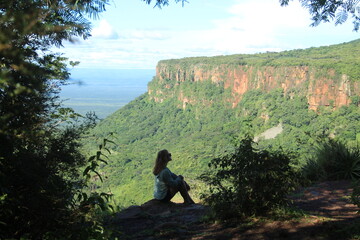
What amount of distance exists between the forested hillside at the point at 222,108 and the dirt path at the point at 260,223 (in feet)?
85.0

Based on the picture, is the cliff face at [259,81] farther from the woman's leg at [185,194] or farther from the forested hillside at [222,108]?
the woman's leg at [185,194]

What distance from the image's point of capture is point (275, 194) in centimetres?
354

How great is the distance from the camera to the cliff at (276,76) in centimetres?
4614

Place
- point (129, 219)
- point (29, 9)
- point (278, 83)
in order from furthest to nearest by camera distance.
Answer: point (278, 83) → point (129, 219) → point (29, 9)

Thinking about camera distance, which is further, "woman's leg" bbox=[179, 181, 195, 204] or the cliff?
the cliff

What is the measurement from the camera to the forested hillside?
44781 millimetres

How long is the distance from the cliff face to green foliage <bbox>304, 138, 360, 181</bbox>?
4174 centimetres

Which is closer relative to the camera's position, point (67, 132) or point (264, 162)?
point (67, 132)

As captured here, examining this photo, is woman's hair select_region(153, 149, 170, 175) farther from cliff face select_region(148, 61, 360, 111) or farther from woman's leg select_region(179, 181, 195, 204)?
cliff face select_region(148, 61, 360, 111)

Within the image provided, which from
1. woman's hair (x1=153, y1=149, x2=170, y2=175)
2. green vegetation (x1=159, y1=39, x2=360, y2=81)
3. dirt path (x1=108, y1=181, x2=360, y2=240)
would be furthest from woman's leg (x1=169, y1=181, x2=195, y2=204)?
green vegetation (x1=159, y1=39, x2=360, y2=81)

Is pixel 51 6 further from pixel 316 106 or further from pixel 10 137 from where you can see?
pixel 316 106

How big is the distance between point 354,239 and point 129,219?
2.82 metres

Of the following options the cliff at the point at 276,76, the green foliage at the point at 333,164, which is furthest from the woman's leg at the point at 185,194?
the cliff at the point at 276,76

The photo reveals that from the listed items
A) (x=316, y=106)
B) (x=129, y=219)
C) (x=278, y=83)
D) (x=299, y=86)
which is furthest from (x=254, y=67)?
(x=129, y=219)
